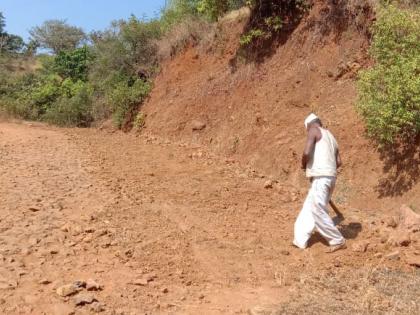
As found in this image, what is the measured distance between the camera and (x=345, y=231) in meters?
6.14

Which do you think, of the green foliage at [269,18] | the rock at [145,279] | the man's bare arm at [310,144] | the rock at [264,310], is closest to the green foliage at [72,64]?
the green foliage at [269,18]

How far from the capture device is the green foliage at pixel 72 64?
72.1 feet

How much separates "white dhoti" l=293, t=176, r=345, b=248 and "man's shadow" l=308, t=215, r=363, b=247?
15 centimetres

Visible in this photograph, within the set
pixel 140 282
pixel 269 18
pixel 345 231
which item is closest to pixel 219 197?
pixel 345 231

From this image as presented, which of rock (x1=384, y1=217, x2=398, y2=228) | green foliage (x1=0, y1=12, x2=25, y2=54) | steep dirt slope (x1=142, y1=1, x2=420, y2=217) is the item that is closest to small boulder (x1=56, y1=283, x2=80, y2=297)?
rock (x1=384, y1=217, x2=398, y2=228)

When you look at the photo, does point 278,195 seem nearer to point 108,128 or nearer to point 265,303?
point 265,303

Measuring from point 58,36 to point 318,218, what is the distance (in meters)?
33.9

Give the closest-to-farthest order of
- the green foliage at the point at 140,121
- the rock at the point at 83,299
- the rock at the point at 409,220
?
the rock at the point at 83,299, the rock at the point at 409,220, the green foliage at the point at 140,121

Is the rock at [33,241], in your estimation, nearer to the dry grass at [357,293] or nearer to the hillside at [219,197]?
the hillside at [219,197]

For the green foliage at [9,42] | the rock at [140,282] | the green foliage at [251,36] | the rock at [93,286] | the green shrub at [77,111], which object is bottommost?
the rock at [93,286]

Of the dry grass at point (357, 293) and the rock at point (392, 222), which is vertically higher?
the rock at point (392, 222)

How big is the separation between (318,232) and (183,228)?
150 centimetres

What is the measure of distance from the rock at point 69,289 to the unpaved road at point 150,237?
42 mm

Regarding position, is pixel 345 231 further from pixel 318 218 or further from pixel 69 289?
pixel 69 289
